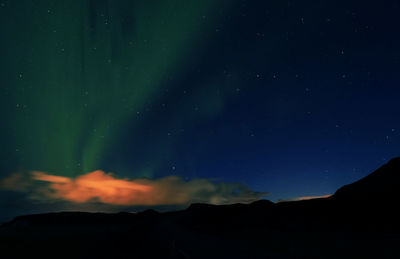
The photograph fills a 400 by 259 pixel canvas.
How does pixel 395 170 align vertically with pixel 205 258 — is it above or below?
above

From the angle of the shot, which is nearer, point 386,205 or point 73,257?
point 73,257

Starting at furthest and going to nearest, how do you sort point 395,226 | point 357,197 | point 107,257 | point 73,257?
1. point 357,197
2. point 395,226
3. point 73,257
4. point 107,257

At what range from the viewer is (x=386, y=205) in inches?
1884

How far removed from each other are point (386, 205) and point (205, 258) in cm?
4625

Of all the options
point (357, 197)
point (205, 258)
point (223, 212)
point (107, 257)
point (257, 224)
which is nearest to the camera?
point (205, 258)

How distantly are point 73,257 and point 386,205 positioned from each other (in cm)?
4954

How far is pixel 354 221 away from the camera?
1818 inches

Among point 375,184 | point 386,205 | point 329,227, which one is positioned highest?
point 375,184

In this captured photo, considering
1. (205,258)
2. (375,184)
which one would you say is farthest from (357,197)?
(205,258)

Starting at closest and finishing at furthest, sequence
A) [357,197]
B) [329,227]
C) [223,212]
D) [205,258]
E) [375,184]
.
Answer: [205,258], [329,227], [357,197], [375,184], [223,212]

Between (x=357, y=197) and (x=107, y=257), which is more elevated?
(x=357, y=197)

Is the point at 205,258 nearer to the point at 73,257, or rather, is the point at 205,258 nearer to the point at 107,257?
the point at 107,257

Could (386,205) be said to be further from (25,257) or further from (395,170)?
(25,257)

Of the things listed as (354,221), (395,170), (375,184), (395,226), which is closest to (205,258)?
(395,226)
